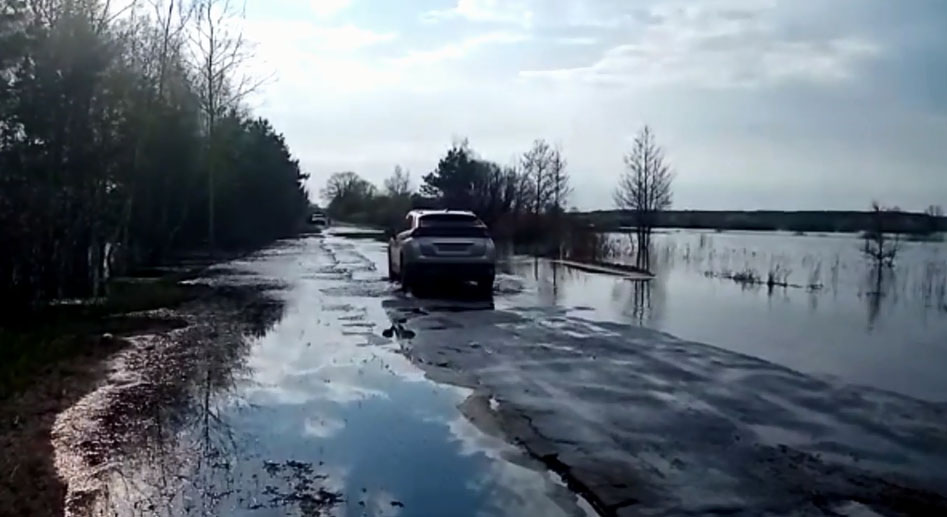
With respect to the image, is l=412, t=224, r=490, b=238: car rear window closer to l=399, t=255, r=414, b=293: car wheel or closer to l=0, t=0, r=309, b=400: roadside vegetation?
l=399, t=255, r=414, b=293: car wheel

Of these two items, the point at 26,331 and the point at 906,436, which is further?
the point at 26,331

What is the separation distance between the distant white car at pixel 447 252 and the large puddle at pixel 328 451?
9307mm

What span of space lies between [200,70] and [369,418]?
36845 millimetres

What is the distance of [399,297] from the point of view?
22.4 m

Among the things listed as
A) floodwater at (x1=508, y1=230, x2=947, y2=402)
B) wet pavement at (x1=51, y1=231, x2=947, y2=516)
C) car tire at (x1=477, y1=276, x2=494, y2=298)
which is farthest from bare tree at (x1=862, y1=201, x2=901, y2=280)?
wet pavement at (x1=51, y1=231, x2=947, y2=516)

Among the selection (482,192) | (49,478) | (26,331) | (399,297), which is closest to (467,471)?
(49,478)

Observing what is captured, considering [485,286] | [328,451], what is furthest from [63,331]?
[485,286]

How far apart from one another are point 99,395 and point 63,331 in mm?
5036

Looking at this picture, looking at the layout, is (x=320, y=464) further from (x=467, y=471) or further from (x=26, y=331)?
(x=26, y=331)

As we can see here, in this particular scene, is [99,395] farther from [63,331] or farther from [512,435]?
[63,331]

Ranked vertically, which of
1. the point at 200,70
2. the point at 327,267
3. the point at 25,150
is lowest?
the point at 327,267

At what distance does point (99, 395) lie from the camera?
10.2 m

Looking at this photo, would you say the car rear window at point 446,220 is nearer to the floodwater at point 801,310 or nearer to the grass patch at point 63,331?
the floodwater at point 801,310

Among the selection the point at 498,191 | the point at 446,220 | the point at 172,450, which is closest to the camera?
the point at 172,450
